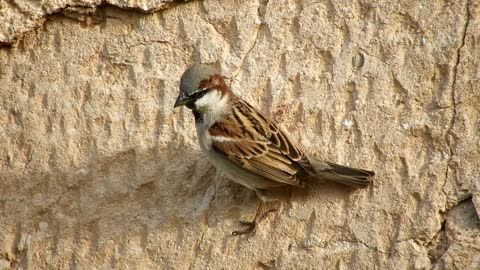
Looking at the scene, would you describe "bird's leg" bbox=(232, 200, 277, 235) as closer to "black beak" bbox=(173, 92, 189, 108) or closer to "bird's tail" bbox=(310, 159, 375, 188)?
"bird's tail" bbox=(310, 159, 375, 188)

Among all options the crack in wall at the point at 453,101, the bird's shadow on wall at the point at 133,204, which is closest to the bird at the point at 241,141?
the bird's shadow on wall at the point at 133,204

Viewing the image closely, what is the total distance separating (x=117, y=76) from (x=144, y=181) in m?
0.58

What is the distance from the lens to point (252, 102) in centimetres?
479

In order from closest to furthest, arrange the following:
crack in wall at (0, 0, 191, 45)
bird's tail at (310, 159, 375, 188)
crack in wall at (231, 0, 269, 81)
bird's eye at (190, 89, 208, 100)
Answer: bird's tail at (310, 159, 375, 188) → bird's eye at (190, 89, 208, 100) → crack in wall at (231, 0, 269, 81) → crack in wall at (0, 0, 191, 45)

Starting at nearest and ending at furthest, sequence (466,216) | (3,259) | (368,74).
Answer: (466,216)
(368,74)
(3,259)

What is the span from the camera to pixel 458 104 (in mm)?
4234

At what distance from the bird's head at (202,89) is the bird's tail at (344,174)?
614mm

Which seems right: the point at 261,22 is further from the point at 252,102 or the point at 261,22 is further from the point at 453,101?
the point at 453,101

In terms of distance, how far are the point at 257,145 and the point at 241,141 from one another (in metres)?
0.08

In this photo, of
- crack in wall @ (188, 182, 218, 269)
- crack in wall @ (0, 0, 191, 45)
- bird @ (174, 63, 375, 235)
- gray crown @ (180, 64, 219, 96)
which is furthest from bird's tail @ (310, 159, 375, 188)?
crack in wall @ (0, 0, 191, 45)

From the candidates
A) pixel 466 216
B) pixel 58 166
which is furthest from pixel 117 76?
pixel 466 216

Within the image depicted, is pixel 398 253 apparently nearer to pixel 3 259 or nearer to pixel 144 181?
pixel 144 181

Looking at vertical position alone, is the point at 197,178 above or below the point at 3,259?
above

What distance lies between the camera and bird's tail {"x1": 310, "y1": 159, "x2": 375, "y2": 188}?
427 cm
